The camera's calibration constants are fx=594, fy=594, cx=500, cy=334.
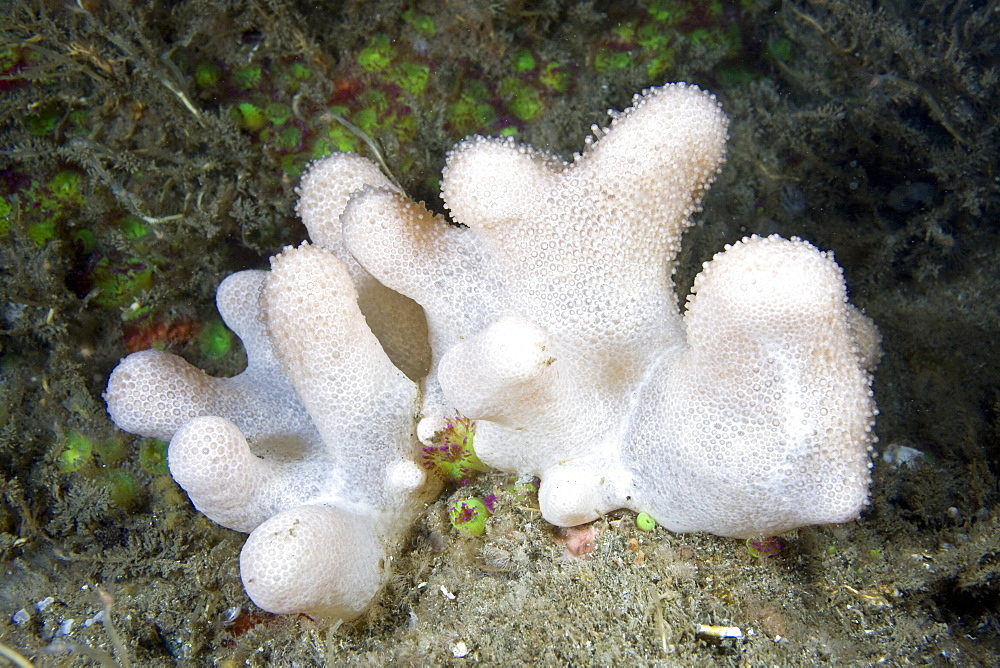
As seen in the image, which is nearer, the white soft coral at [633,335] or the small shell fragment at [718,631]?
the white soft coral at [633,335]

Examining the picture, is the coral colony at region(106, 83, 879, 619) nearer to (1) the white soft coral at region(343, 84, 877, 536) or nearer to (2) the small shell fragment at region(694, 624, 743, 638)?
(1) the white soft coral at region(343, 84, 877, 536)

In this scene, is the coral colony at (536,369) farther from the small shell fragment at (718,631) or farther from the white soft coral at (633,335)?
the small shell fragment at (718,631)

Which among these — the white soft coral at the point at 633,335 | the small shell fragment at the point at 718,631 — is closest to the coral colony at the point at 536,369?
the white soft coral at the point at 633,335

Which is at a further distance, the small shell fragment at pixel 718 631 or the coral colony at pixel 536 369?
the small shell fragment at pixel 718 631

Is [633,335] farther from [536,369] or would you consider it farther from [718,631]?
[718,631]

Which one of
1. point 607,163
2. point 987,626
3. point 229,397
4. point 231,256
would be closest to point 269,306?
point 229,397

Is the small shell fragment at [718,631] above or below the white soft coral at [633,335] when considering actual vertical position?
below

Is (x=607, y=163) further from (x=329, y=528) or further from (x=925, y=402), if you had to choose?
(x=925, y=402)
